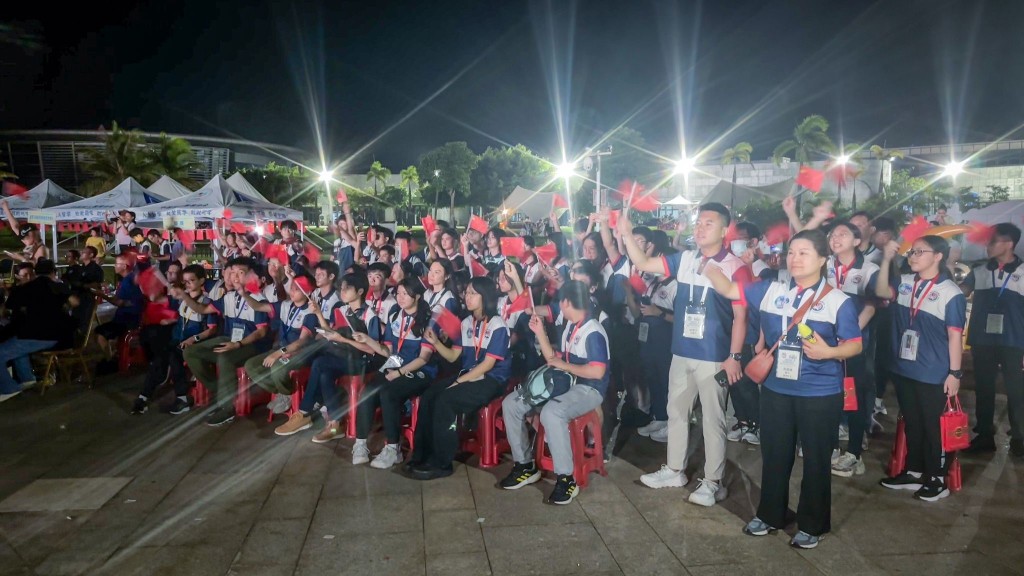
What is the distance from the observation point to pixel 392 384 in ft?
17.2

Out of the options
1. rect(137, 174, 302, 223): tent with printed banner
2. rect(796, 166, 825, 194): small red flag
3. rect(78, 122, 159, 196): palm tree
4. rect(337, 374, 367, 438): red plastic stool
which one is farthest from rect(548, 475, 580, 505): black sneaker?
rect(78, 122, 159, 196): palm tree

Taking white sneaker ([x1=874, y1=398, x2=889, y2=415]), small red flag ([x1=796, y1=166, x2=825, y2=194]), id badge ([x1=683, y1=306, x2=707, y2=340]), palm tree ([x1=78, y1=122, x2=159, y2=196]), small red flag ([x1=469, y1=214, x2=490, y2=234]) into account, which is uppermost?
palm tree ([x1=78, y1=122, x2=159, y2=196])

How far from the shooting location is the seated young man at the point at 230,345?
21.4ft

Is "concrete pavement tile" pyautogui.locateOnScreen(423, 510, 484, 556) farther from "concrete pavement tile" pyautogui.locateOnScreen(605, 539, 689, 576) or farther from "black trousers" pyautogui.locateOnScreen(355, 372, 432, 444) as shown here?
"black trousers" pyautogui.locateOnScreen(355, 372, 432, 444)

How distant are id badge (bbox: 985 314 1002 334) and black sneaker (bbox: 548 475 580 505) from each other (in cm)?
378

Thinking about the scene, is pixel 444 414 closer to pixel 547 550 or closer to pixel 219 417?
pixel 547 550

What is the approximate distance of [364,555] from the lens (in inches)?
147

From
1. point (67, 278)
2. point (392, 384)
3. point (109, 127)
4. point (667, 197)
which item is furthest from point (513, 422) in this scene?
point (109, 127)

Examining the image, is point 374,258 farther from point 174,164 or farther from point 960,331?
point 174,164

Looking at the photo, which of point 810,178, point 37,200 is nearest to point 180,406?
point 810,178

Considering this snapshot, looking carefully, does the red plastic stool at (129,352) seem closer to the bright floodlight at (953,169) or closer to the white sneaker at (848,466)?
the white sneaker at (848,466)

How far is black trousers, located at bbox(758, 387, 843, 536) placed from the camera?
3.65m

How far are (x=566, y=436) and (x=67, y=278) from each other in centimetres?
831

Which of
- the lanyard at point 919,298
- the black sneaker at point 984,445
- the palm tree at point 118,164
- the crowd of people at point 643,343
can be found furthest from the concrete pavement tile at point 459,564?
the palm tree at point 118,164
